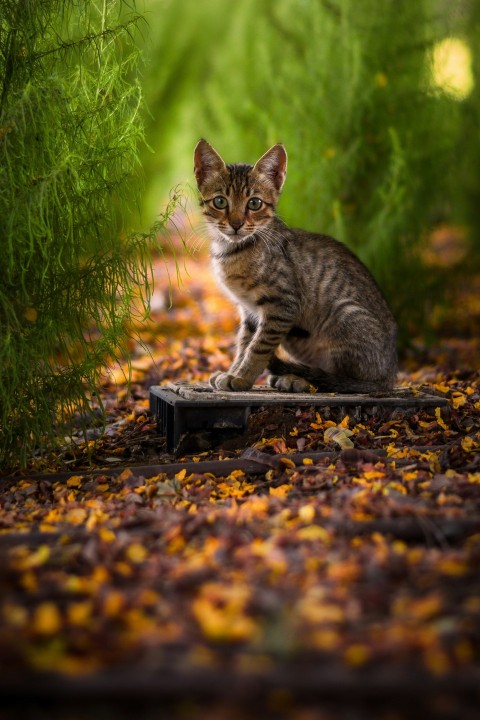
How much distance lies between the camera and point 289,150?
27.7 feet

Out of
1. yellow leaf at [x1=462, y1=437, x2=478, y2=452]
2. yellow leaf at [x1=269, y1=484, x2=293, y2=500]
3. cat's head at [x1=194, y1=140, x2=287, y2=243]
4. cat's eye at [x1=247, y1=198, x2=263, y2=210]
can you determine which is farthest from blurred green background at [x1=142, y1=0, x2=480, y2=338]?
yellow leaf at [x1=269, y1=484, x2=293, y2=500]

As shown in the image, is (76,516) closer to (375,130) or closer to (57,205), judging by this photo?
(57,205)

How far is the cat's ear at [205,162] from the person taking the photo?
5.30m

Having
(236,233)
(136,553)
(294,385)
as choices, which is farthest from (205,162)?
(136,553)

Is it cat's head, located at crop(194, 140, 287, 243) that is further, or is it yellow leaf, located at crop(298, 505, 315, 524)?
cat's head, located at crop(194, 140, 287, 243)

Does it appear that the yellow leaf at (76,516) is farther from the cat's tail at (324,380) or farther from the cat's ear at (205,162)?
the cat's ear at (205,162)

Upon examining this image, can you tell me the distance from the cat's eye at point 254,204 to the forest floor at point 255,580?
1353mm

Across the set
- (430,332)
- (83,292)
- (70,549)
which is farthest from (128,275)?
(430,332)

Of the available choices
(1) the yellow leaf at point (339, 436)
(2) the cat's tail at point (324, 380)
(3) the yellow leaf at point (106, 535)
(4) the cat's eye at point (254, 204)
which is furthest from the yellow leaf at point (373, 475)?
(4) the cat's eye at point (254, 204)

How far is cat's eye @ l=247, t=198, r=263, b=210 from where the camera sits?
5.28m

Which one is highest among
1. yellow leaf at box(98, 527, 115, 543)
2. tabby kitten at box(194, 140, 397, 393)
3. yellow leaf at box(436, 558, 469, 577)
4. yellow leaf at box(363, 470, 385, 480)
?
tabby kitten at box(194, 140, 397, 393)

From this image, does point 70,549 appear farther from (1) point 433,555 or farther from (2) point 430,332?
(2) point 430,332

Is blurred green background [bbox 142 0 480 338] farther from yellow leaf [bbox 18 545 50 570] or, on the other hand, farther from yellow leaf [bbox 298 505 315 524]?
yellow leaf [bbox 18 545 50 570]

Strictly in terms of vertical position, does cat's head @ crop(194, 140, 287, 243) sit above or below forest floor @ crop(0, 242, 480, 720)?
above
